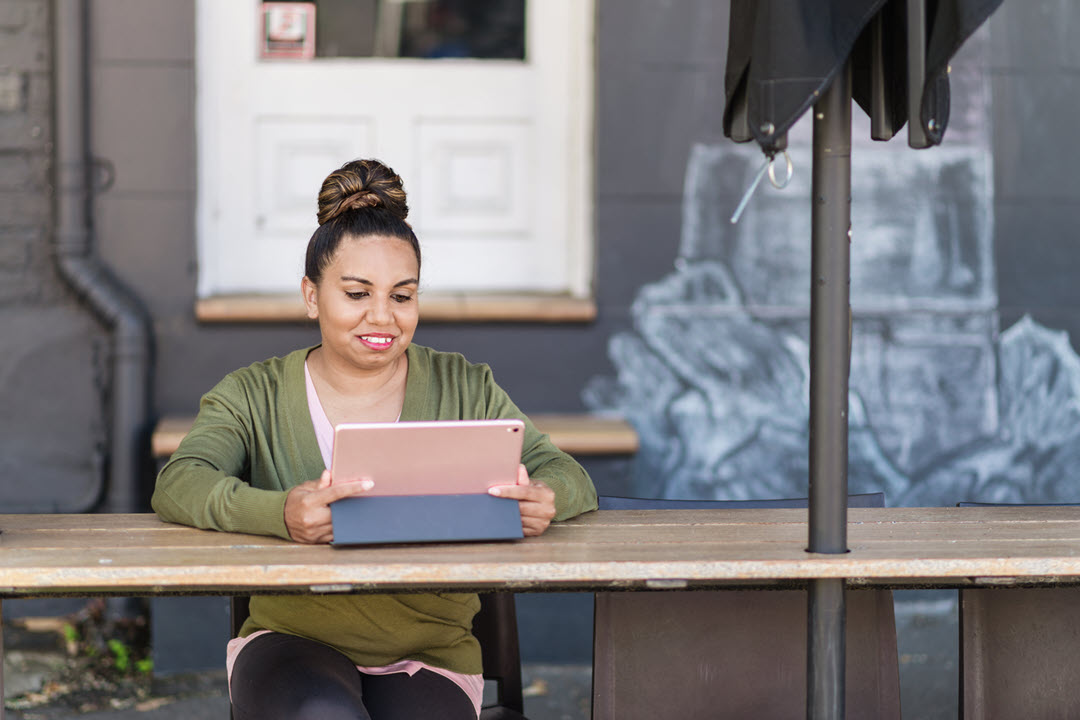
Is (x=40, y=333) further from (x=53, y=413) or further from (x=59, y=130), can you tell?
(x=59, y=130)

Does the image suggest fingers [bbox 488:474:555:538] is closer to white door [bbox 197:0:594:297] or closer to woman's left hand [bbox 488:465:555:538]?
woman's left hand [bbox 488:465:555:538]

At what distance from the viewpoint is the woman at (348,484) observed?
7.77ft

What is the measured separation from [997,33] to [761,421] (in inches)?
65.9

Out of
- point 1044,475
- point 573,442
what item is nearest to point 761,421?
point 573,442

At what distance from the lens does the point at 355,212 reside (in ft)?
9.16

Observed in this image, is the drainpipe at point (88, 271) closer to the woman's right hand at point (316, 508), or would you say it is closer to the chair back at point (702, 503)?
the chair back at point (702, 503)

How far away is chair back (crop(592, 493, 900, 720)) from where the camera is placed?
8.47 ft

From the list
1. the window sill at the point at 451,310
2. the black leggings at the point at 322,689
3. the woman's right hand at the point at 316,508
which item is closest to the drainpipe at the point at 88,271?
the window sill at the point at 451,310

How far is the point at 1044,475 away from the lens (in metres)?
4.93

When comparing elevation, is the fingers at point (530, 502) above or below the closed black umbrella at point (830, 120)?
below

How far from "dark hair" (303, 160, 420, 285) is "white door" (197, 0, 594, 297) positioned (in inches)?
80.3

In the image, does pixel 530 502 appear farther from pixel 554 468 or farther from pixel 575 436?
pixel 575 436

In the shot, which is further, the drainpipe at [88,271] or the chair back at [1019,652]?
the drainpipe at [88,271]

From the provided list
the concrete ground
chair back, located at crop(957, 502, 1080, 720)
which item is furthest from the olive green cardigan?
the concrete ground
